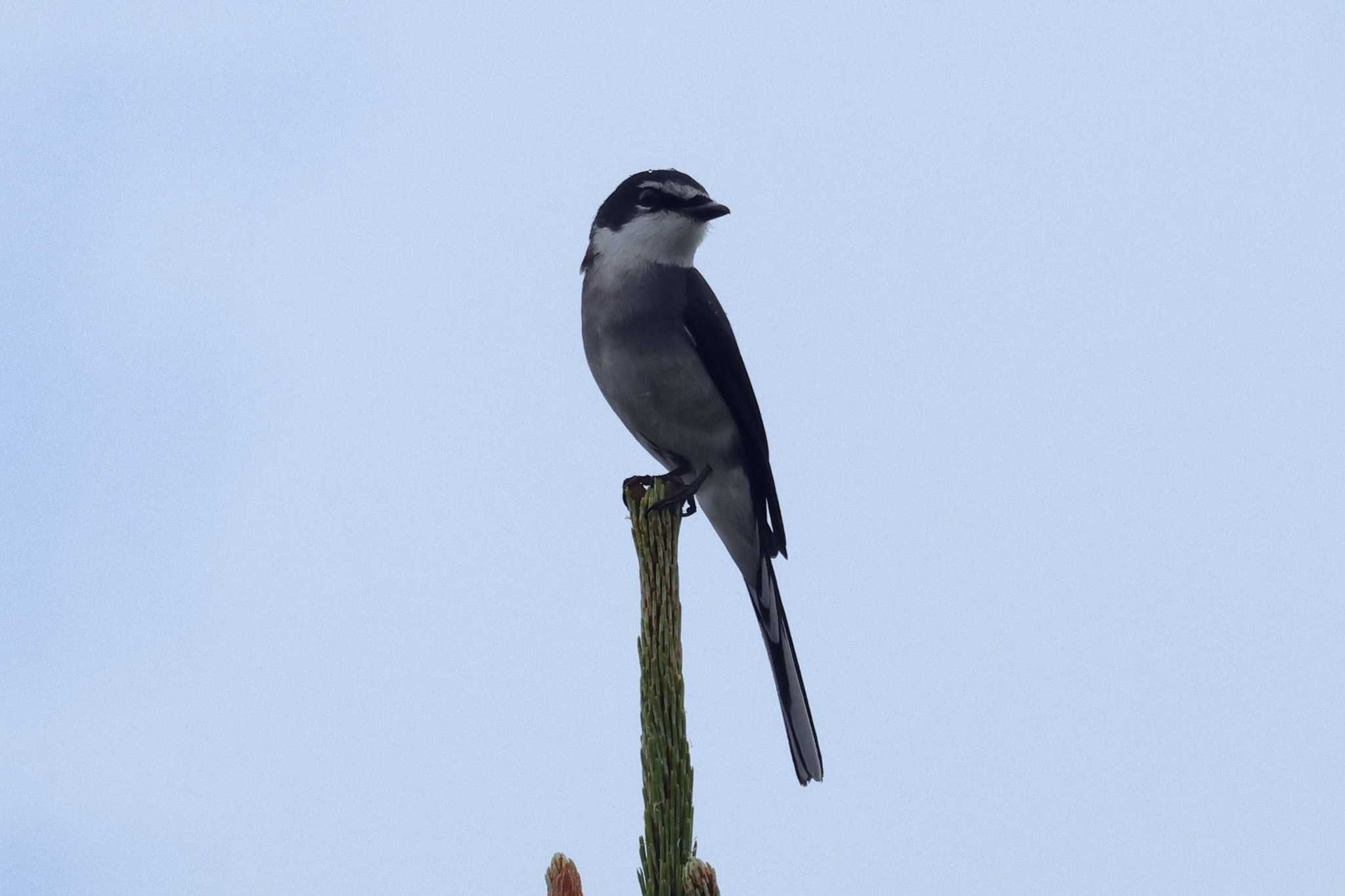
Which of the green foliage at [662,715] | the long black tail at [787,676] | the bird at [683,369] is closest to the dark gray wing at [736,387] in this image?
the bird at [683,369]

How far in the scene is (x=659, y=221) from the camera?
596cm

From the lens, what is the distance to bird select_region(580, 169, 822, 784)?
5.72 meters

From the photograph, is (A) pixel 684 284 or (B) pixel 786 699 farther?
(A) pixel 684 284

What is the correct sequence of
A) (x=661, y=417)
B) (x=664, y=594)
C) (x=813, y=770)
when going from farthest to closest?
(x=661, y=417), (x=813, y=770), (x=664, y=594)

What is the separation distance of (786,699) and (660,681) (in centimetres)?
195

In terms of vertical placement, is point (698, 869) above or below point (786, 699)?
below

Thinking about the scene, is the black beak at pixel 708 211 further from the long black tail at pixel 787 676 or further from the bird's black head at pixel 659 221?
the long black tail at pixel 787 676

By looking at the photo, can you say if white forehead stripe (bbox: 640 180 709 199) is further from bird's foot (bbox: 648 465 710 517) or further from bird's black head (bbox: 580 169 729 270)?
bird's foot (bbox: 648 465 710 517)

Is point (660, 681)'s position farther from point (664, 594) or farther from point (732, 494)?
point (732, 494)

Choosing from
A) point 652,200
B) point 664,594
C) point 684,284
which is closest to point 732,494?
point 684,284

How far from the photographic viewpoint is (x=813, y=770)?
16.4 ft

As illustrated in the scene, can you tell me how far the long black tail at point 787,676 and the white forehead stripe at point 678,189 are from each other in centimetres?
168

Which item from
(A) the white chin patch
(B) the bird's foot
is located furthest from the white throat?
(B) the bird's foot

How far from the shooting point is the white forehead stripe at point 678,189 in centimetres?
595
